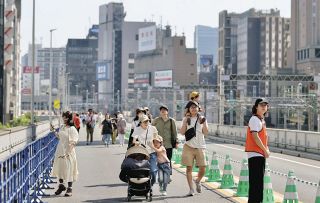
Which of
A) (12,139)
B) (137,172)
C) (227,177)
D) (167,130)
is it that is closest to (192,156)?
(137,172)

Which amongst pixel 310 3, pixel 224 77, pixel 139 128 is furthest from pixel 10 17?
pixel 310 3

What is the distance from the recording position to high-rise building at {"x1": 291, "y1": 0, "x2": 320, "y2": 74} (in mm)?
139875

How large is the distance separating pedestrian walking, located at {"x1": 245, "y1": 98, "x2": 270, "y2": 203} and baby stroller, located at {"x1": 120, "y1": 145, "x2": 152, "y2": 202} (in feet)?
10.4

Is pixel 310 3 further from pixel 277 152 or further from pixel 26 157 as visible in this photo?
pixel 26 157

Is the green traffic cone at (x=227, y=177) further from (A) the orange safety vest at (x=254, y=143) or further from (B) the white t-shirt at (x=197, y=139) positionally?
(A) the orange safety vest at (x=254, y=143)

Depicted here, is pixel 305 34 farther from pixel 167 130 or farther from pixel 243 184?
pixel 243 184

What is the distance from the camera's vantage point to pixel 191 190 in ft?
47.6

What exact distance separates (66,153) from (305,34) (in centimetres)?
13822

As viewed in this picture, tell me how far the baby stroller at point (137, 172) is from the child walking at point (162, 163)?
984 millimetres

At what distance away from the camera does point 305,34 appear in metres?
148

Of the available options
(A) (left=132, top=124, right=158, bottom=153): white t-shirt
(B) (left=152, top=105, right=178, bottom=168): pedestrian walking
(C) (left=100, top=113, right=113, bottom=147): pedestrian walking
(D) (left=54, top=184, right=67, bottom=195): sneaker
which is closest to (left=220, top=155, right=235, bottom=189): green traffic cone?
(B) (left=152, top=105, right=178, bottom=168): pedestrian walking

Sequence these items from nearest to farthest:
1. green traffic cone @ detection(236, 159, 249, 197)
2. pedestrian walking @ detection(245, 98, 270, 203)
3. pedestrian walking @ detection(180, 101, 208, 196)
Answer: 1. pedestrian walking @ detection(245, 98, 270, 203)
2. pedestrian walking @ detection(180, 101, 208, 196)
3. green traffic cone @ detection(236, 159, 249, 197)

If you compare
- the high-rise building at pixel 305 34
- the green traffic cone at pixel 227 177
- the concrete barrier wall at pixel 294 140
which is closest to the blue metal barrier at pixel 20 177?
the green traffic cone at pixel 227 177

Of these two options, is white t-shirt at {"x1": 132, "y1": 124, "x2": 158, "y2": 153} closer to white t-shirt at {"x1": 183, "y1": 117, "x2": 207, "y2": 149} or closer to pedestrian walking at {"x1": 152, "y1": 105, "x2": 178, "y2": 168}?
white t-shirt at {"x1": 183, "y1": 117, "x2": 207, "y2": 149}
